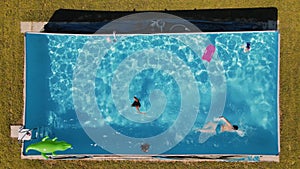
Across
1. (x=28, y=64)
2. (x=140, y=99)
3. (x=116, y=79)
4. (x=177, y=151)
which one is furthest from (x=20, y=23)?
(x=177, y=151)

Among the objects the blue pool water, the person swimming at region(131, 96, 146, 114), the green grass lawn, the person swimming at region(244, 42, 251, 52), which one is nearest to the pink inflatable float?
the blue pool water

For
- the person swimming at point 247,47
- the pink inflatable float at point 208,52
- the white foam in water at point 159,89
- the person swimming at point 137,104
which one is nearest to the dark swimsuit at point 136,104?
the person swimming at point 137,104

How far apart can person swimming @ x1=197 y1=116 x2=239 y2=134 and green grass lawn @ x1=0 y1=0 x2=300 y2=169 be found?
1527 millimetres

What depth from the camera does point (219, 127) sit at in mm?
16688

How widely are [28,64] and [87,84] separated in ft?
9.40

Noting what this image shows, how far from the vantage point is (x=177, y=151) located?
657 inches

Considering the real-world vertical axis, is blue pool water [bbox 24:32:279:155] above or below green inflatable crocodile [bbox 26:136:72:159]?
above

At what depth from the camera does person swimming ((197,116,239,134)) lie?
653 inches

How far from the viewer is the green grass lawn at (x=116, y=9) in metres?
16.8

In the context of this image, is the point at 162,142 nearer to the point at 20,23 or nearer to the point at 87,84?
the point at 87,84

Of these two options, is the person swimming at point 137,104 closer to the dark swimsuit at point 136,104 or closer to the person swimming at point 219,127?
the dark swimsuit at point 136,104

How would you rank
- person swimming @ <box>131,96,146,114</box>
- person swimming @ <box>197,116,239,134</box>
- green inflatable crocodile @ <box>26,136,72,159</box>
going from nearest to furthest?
1. green inflatable crocodile @ <box>26,136,72,159</box>
2. person swimming @ <box>197,116,239,134</box>
3. person swimming @ <box>131,96,146,114</box>

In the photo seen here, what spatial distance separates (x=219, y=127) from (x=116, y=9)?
Result: 286 inches

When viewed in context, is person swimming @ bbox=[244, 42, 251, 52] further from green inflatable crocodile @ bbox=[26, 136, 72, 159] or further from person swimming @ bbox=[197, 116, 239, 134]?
green inflatable crocodile @ bbox=[26, 136, 72, 159]
